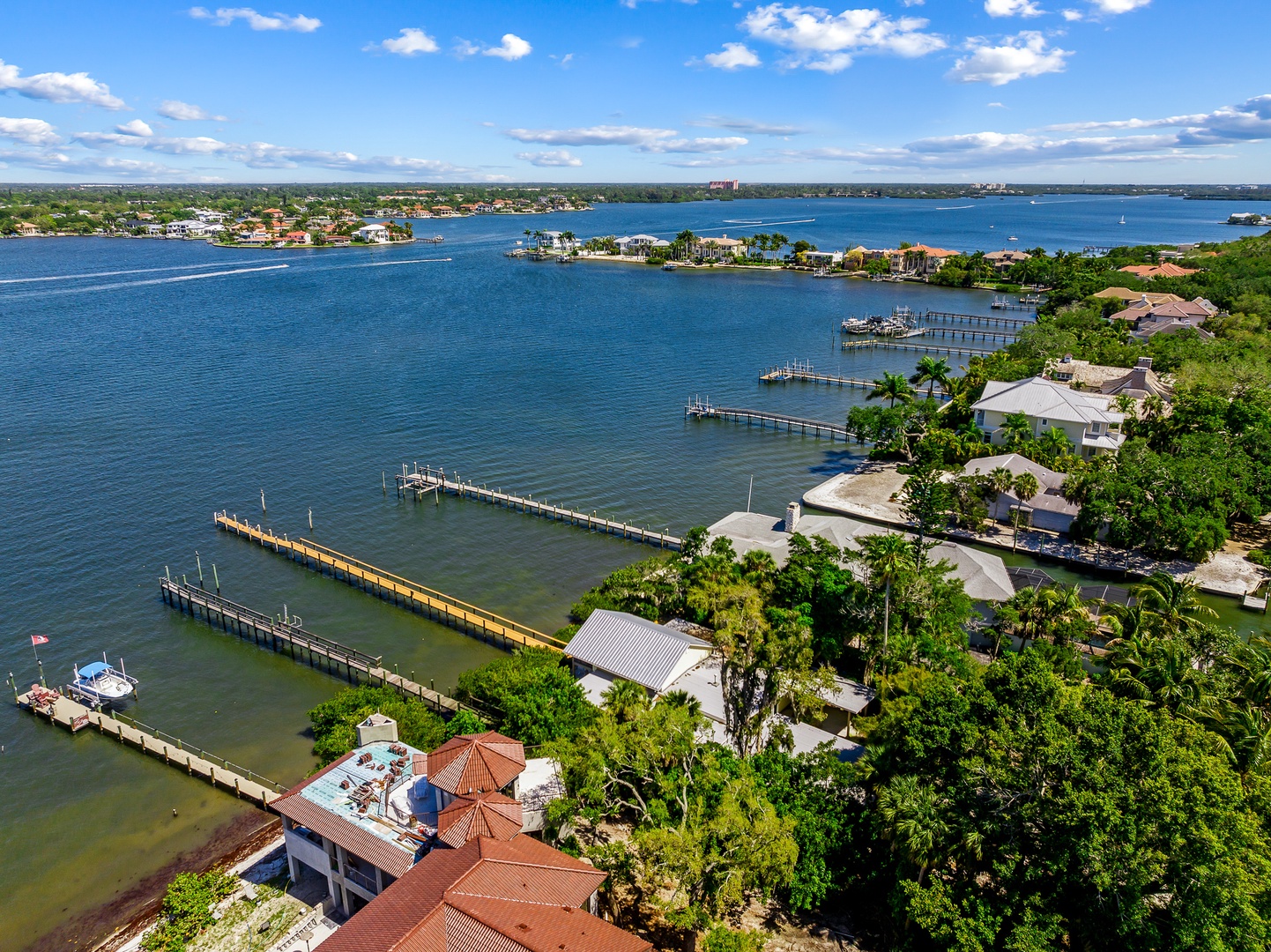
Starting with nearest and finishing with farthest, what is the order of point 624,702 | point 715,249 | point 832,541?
point 624,702
point 832,541
point 715,249

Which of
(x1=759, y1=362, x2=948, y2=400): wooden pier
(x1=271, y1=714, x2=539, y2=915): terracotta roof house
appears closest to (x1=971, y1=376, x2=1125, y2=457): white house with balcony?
(x1=759, y1=362, x2=948, y2=400): wooden pier

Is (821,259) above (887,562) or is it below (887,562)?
above

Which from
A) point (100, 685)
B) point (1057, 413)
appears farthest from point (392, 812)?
point (1057, 413)

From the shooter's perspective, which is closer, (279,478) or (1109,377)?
(279,478)

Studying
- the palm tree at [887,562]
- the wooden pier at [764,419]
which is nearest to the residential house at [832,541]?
the palm tree at [887,562]

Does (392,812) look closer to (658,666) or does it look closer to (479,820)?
(479,820)

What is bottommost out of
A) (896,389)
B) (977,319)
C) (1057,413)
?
(896,389)

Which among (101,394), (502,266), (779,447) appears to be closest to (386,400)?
(101,394)

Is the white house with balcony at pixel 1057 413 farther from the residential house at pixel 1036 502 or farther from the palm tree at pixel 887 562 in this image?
the palm tree at pixel 887 562
